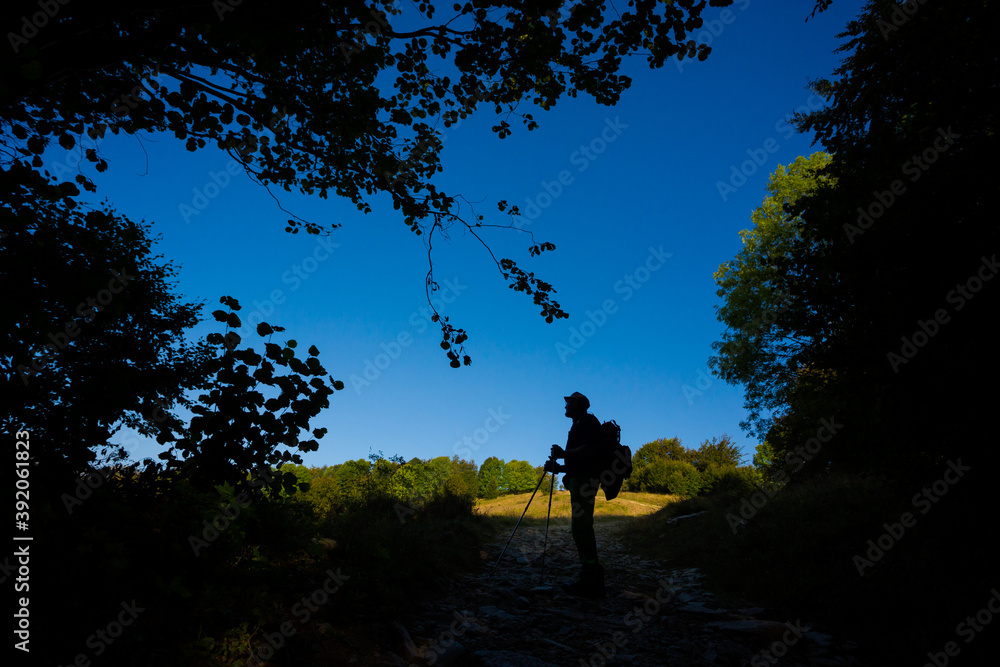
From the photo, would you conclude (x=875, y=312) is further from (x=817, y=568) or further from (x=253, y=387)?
(x=253, y=387)

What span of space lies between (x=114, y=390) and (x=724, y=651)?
5958 mm

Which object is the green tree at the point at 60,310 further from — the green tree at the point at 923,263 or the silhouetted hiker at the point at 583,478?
the green tree at the point at 923,263

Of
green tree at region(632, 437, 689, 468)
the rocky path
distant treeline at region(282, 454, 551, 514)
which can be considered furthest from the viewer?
green tree at region(632, 437, 689, 468)

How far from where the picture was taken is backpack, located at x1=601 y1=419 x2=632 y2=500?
20.9 feet


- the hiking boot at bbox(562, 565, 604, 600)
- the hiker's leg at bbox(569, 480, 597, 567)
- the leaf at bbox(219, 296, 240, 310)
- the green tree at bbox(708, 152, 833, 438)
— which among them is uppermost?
the green tree at bbox(708, 152, 833, 438)

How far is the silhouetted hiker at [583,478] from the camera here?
5.96 meters

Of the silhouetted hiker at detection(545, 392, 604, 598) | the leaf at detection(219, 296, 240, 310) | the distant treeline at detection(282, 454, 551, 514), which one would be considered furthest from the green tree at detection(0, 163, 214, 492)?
the silhouetted hiker at detection(545, 392, 604, 598)

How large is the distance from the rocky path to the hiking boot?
0.18 metres

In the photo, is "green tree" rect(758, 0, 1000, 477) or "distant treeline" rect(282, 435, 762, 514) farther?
"distant treeline" rect(282, 435, 762, 514)

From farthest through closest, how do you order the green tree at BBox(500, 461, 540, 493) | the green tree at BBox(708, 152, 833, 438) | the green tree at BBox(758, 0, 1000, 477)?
the green tree at BBox(500, 461, 540, 493), the green tree at BBox(708, 152, 833, 438), the green tree at BBox(758, 0, 1000, 477)

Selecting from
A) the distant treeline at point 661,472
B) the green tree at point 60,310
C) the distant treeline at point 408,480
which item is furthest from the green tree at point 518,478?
the green tree at point 60,310

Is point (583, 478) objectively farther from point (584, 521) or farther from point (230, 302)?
point (230, 302)

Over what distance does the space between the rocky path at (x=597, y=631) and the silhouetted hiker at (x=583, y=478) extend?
31 cm

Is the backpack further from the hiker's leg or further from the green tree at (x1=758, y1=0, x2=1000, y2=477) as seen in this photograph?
the green tree at (x1=758, y1=0, x2=1000, y2=477)
